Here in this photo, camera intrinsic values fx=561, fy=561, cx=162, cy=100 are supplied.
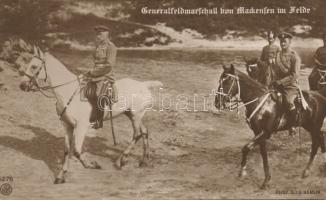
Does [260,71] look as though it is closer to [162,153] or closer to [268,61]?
[268,61]

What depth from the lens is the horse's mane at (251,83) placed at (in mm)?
6078

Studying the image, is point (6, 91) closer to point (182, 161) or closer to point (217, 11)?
point (182, 161)

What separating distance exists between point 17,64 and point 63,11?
0.87 metres

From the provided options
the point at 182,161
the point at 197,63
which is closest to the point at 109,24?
the point at 197,63

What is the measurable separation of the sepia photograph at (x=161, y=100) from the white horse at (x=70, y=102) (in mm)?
12

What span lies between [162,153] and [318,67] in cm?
215

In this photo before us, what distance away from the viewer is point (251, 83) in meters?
6.12

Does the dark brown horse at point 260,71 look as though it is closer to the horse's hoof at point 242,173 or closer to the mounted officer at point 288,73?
the mounted officer at point 288,73

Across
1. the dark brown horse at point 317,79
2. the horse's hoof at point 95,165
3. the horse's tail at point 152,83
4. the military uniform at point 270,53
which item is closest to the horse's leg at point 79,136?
the horse's hoof at point 95,165

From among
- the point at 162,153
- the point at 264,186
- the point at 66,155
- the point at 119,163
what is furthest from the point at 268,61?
the point at 66,155

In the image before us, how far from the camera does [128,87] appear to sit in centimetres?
656

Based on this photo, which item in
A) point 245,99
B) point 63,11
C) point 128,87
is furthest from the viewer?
point 63,11

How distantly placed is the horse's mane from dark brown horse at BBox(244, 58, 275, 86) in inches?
9.3

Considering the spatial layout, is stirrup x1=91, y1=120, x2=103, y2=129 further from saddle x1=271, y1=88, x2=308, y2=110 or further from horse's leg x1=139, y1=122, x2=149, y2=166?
saddle x1=271, y1=88, x2=308, y2=110
